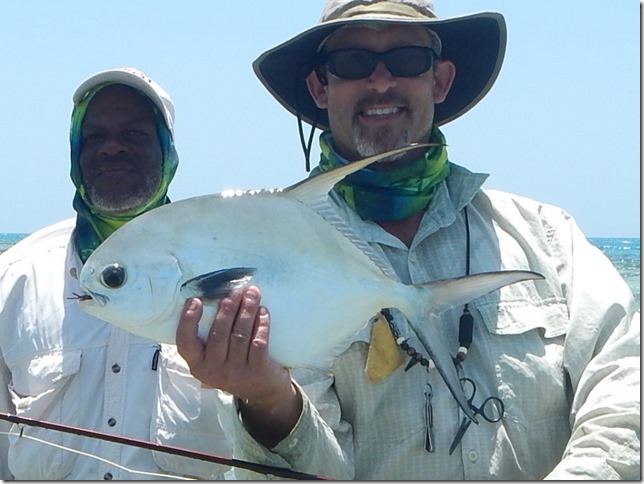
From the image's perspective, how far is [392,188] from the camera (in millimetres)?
2969

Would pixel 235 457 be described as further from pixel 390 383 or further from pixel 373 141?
pixel 373 141

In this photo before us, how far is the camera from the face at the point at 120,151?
10.7 ft

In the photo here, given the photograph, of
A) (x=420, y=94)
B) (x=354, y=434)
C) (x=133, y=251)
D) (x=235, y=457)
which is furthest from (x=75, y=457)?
(x=420, y=94)

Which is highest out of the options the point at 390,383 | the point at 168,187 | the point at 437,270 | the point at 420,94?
the point at 420,94

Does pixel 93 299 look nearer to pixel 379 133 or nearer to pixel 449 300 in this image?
pixel 449 300

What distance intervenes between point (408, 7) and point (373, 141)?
0.54 metres

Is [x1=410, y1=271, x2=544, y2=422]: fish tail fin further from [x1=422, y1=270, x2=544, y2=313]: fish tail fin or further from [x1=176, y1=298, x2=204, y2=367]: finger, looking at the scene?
[x1=176, y1=298, x2=204, y2=367]: finger

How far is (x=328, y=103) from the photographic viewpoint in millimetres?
3154

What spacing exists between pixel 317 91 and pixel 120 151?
784mm

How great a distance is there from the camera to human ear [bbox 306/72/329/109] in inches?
131

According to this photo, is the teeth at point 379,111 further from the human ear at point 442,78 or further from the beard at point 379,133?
the human ear at point 442,78

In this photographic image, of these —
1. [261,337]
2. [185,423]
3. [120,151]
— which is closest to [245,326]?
[261,337]

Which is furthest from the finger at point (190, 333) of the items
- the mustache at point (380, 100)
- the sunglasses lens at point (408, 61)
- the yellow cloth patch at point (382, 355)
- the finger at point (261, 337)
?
the sunglasses lens at point (408, 61)

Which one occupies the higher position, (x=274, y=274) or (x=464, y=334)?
(x=274, y=274)
